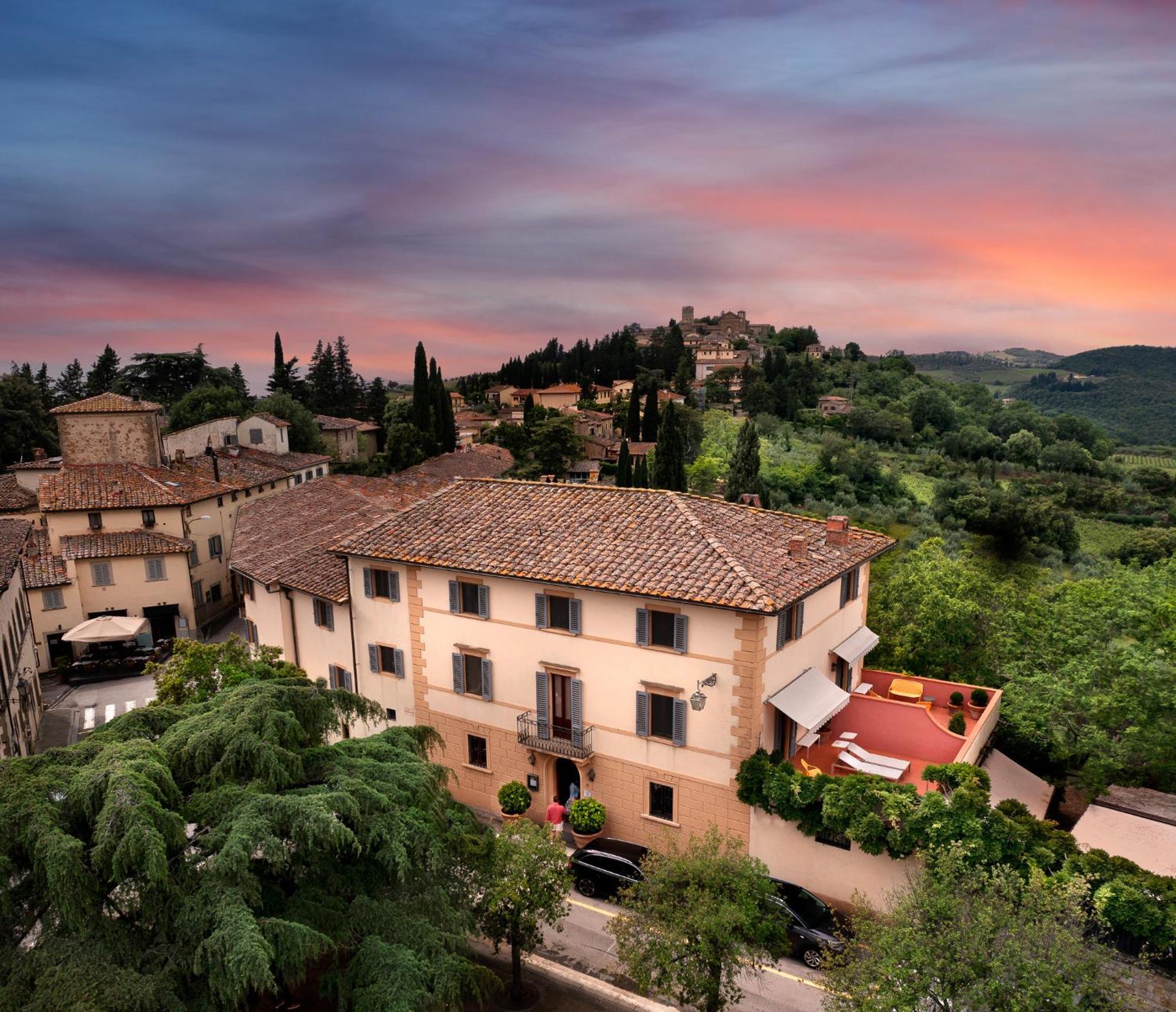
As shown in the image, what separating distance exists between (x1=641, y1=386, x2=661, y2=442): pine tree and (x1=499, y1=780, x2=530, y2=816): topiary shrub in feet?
263

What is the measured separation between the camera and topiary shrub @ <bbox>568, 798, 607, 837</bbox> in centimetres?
2159

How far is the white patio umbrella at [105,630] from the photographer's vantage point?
121 ft

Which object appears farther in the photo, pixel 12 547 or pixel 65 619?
pixel 65 619

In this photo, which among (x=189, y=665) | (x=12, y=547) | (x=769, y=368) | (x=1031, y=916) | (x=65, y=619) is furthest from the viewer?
(x=769, y=368)

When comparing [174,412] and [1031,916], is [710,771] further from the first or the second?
[174,412]

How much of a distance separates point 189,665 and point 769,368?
14810 cm

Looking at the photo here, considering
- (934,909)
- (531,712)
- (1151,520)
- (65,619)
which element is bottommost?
(1151,520)

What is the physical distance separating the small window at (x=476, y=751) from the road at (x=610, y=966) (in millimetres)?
6102

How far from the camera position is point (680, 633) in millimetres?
20125

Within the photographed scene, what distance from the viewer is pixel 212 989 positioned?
9969mm

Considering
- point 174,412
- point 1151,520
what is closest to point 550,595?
point 174,412

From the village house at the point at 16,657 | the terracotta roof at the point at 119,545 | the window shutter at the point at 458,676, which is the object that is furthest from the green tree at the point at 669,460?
the village house at the point at 16,657

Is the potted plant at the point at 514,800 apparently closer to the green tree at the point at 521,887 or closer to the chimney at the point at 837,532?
the green tree at the point at 521,887

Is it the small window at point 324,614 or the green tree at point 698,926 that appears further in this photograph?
the small window at point 324,614
